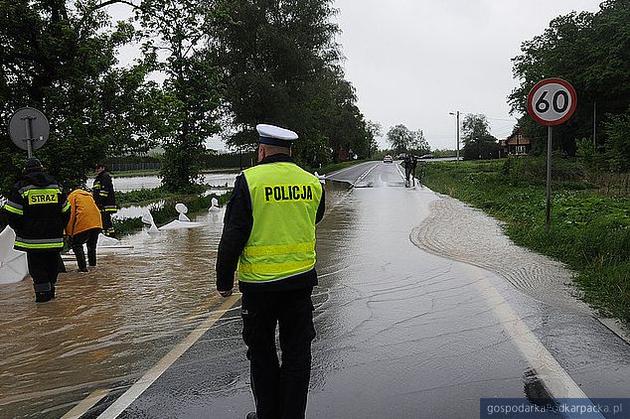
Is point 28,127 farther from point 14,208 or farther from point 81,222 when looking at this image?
point 14,208

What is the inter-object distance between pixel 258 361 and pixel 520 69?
75.1 meters

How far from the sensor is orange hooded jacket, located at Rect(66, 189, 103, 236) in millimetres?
10148

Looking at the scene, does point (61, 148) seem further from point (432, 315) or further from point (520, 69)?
point (520, 69)

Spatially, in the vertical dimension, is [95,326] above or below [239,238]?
below

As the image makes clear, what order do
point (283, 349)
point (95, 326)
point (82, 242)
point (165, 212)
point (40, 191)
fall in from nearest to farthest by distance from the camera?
point (283, 349)
point (95, 326)
point (40, 191)
point (82, 242)
point (165, 212)

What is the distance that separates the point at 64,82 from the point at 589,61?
4839cm

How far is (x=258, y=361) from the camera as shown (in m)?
4.13

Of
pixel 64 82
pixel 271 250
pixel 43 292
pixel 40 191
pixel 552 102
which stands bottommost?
pixel 43 292

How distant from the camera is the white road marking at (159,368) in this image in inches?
177

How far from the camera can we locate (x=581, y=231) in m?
11.2

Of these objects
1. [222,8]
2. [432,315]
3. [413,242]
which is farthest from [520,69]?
[432,315]

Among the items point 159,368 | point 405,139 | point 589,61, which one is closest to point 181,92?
point 159,368

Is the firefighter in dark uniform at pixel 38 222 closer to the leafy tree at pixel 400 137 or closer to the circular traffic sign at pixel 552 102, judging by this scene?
the circular traffic sign at pixel 552 102

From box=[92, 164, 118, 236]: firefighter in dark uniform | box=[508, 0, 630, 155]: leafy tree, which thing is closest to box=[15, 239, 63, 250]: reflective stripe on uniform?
box=[92, 164, 118, 236]: firefighter in dark uniform
